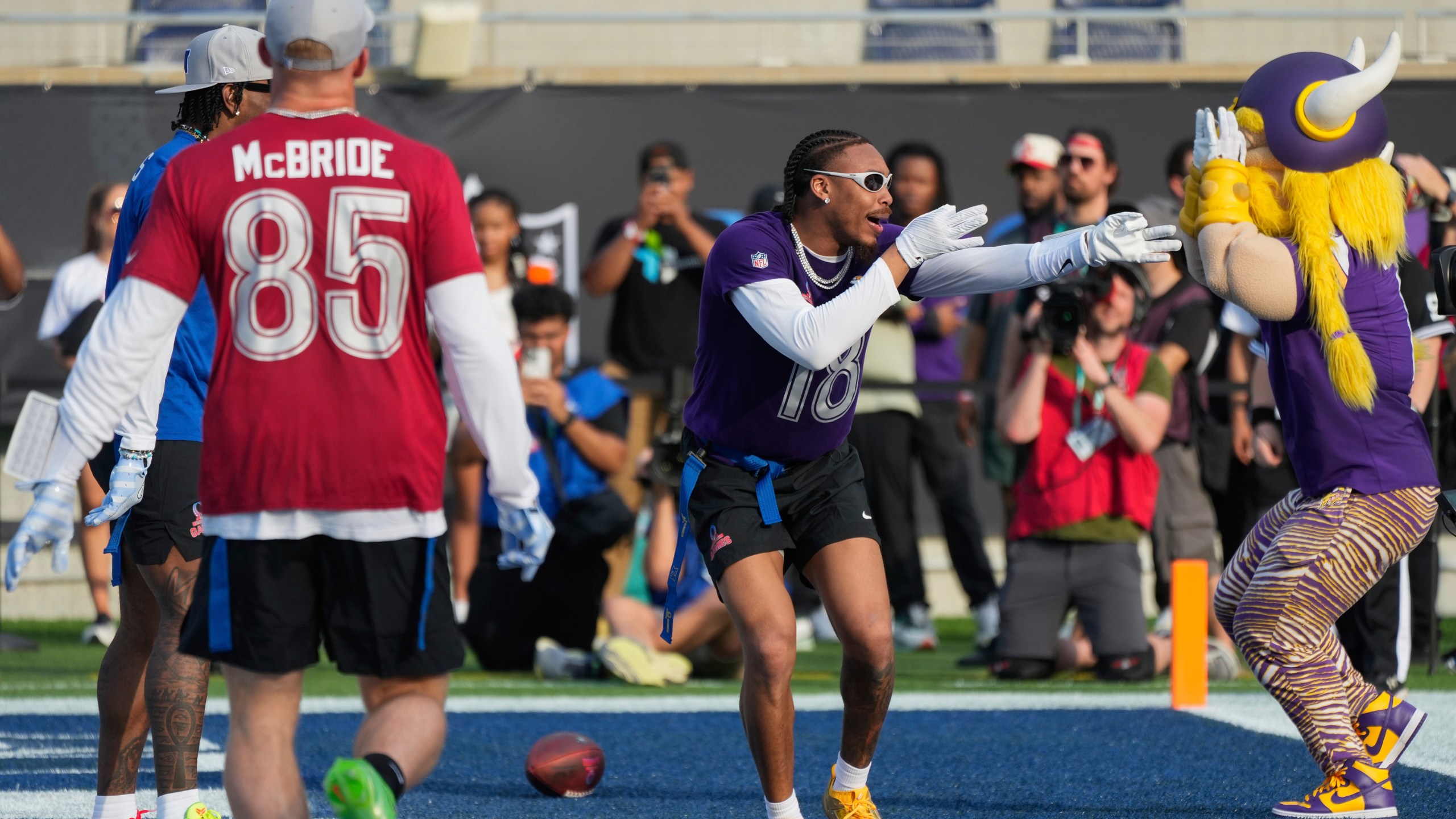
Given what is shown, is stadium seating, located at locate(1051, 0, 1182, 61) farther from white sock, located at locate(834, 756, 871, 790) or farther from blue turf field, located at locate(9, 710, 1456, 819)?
white sock, located at locate(834, 756, 871, 790)

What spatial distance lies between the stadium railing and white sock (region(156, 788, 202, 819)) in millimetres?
7691

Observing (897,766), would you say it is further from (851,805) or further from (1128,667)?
(1128,667)

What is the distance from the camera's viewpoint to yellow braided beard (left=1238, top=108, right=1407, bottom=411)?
4.89 metres

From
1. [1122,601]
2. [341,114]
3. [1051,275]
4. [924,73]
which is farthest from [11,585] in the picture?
[924,73]

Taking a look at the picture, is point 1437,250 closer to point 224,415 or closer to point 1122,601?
point 1122,601

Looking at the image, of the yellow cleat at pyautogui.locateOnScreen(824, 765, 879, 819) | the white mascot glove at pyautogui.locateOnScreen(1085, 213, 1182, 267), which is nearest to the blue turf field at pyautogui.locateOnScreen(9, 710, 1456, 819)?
the yellow cleat at pyautogui.locateOnScreen(824, 765, 879, 819)

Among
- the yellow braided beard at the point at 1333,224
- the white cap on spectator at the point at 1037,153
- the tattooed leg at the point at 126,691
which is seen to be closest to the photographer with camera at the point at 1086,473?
the white cap on spectator at the point at 1037,153

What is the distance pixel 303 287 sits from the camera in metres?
3.46

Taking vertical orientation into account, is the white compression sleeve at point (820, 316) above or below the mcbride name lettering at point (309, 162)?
below

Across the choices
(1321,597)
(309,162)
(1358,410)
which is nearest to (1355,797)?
(1321,597)

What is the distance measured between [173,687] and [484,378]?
158 cm

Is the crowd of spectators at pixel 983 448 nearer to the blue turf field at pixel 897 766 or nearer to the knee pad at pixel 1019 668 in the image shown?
the knee pad at pixel 1019 668

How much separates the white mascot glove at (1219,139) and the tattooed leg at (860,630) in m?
1.43

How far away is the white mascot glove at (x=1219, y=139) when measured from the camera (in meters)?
4.90
